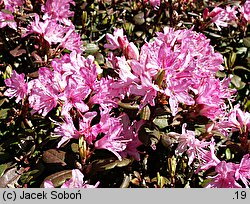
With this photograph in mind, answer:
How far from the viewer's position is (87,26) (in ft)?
11.8

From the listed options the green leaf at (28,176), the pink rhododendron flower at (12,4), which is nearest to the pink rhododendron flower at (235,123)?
the green leaf at (28,176)

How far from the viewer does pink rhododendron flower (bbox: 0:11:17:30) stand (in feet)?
9.32

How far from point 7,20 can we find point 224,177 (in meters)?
1.58

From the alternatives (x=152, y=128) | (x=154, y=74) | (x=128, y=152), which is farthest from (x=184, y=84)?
(x=128, y=152)

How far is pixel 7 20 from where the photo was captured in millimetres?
2840

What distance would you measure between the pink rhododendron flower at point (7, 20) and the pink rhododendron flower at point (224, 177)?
1.52 m

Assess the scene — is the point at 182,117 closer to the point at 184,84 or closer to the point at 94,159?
the point at 184,84

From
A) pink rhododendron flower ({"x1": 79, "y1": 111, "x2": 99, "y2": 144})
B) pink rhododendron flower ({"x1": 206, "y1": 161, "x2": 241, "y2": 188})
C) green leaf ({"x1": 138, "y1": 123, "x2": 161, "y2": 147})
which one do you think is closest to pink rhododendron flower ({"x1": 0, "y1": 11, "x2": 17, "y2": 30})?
pink rhododendron flower ({"x1": 79, "y1": 111, "x2": 99, "y2": 144})

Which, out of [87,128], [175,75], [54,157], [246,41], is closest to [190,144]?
[175,75]

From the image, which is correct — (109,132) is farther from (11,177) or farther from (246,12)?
(246,12)

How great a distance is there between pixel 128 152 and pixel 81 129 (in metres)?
0.29

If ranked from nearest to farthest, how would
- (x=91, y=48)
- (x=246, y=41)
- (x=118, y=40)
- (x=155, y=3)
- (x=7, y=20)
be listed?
(x=118, y=40), (x=7, y=20), (x=91, y=48), (x=155, y=3), (x=246, y=41)

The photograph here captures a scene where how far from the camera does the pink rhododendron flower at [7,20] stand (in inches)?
112

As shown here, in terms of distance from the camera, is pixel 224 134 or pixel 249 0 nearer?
pixel 224 134
